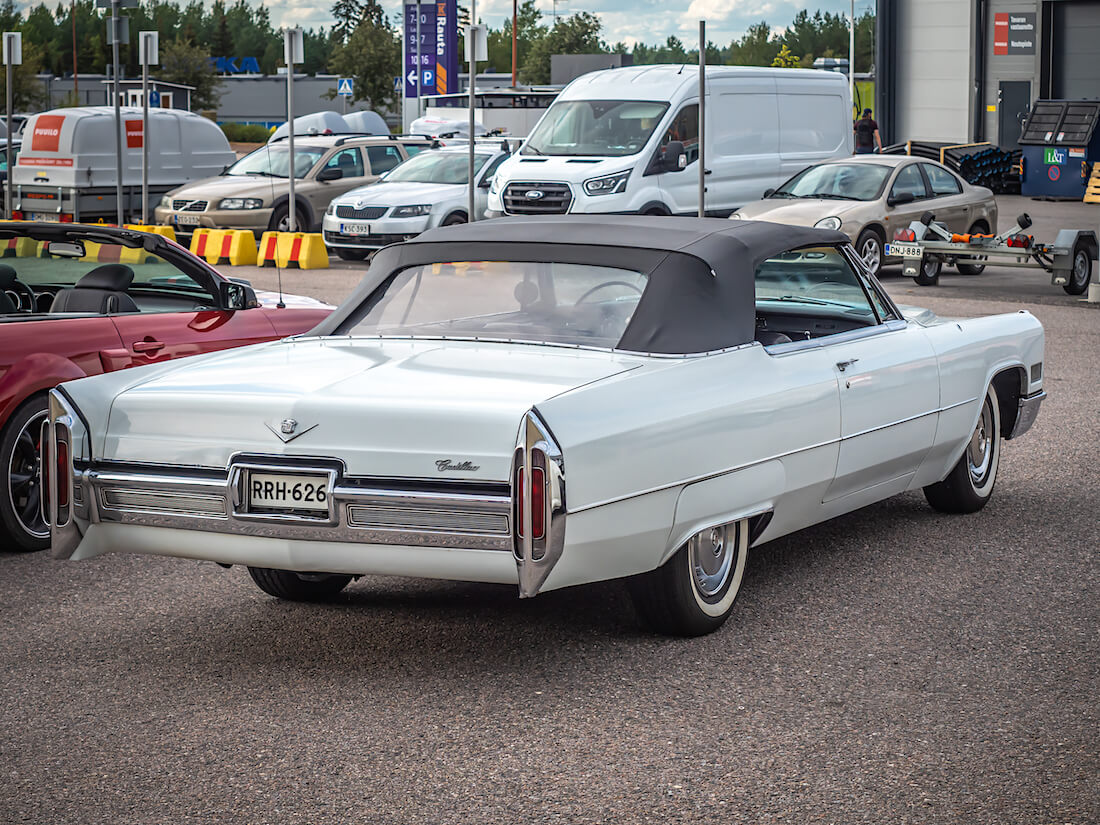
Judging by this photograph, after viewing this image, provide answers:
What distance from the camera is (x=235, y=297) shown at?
794cm

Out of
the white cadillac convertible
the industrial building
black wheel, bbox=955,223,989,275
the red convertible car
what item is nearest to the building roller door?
the industrial building

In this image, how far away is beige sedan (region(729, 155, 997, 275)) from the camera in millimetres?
17984

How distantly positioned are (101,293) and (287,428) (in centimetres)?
303

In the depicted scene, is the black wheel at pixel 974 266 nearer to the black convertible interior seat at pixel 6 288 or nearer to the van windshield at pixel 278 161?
the van windshield at pixel 278 161

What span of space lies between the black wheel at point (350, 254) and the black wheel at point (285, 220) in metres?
1.23

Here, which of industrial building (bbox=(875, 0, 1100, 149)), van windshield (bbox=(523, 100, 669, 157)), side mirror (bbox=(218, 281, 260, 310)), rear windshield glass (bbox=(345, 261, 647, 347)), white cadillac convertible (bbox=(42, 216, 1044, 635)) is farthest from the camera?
industrial building (bbox=(875, 0, 1100, 149))

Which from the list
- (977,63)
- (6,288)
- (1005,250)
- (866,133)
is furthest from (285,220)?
(977,63)

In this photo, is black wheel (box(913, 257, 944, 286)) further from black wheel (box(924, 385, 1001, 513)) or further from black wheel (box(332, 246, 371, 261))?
black wheel (box(924, 385, 1001, 513))

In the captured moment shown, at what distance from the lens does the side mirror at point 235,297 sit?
791cm

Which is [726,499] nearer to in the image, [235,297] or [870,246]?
[235,297]

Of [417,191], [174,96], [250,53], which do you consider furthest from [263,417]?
[250,53]

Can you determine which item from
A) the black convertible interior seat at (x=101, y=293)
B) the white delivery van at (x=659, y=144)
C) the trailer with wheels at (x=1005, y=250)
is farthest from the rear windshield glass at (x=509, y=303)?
the white delivery van at (x=659, y=144)

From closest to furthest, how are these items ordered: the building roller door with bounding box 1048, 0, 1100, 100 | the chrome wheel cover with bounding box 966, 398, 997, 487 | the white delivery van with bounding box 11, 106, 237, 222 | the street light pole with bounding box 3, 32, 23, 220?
the chrome wheel cover with bounding box 966, 398, 997, 487 → the street light pole with bounding box 3, 32, 23, 220 → the white delivery van with bounding box 11, 106, 237, 222 → the building roller door with bounding box 1048, 0, 1100, 100

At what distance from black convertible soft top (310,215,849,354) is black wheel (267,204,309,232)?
17.8 metres
